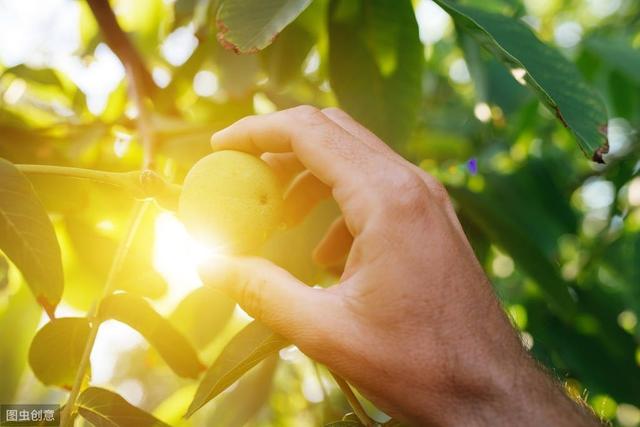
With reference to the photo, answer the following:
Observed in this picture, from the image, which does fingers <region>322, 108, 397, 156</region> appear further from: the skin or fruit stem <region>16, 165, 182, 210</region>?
fruit stem <region>16, 165, 182, 210</region>

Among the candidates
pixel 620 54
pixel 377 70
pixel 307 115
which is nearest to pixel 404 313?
pixel 307 115

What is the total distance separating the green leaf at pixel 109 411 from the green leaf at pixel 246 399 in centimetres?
45

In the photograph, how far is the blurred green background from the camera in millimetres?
1081

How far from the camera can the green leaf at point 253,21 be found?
72cm

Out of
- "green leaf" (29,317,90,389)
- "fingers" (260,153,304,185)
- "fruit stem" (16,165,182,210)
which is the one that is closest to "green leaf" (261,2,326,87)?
"fingers" (260,153,304,185)

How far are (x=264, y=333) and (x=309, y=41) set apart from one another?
72 cm

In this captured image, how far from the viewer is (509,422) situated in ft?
2.25

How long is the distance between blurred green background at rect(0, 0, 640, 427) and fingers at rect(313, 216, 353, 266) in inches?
2.0

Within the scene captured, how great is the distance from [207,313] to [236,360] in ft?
1.50

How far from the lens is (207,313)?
1160 mm

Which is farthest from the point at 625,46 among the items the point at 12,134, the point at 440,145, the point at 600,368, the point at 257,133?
the point at 12,134

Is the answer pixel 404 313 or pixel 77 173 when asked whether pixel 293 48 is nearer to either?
pixel 77 173

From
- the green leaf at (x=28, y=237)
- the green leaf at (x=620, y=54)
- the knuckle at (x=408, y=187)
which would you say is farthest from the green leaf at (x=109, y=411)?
the green leaf at (x=620, y=54)

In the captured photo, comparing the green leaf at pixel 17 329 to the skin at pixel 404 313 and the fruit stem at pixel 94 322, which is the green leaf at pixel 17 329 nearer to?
the fruit stem at pixel 94 322
